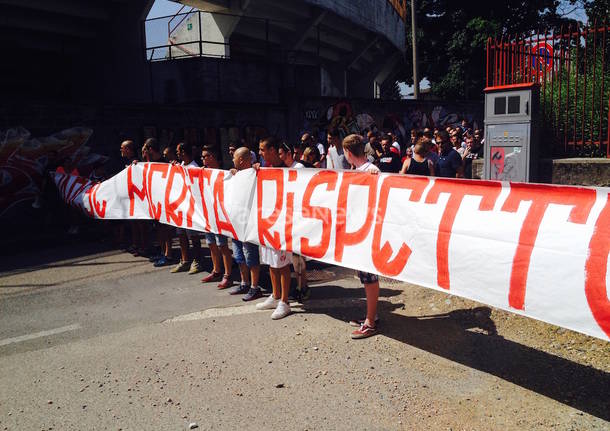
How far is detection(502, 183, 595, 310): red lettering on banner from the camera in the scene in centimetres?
338

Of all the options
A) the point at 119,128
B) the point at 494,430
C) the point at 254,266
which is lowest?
the point at 494,430

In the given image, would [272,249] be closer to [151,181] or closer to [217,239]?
[217,239]

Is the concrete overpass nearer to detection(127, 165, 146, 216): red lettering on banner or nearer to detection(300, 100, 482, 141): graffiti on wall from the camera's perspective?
detection(300, 100, 482, 141): graffiti on wall

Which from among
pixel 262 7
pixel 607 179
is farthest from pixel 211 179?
pixel 262 7

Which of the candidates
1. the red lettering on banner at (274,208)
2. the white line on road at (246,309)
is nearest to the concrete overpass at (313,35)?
the red lettering on banner at (274,208)

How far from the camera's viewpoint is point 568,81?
871cm

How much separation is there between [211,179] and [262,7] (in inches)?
632

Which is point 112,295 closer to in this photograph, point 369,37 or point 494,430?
point 494,430

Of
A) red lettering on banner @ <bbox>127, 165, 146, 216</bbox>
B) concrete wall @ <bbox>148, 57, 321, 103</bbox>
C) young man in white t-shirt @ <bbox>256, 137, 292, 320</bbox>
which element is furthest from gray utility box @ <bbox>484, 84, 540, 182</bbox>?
concrete wall @ <bbox>148, 57, 321, 103</bbox>

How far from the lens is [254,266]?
5984mm

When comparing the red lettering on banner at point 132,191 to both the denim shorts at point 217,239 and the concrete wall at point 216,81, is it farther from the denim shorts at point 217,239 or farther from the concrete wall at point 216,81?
the concrete wall at point 216,81

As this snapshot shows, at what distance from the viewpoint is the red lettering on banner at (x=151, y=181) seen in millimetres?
7289

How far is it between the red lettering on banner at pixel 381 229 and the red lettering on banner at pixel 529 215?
2.63 feet

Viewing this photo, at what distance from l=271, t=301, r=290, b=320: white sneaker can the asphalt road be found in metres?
0.08
